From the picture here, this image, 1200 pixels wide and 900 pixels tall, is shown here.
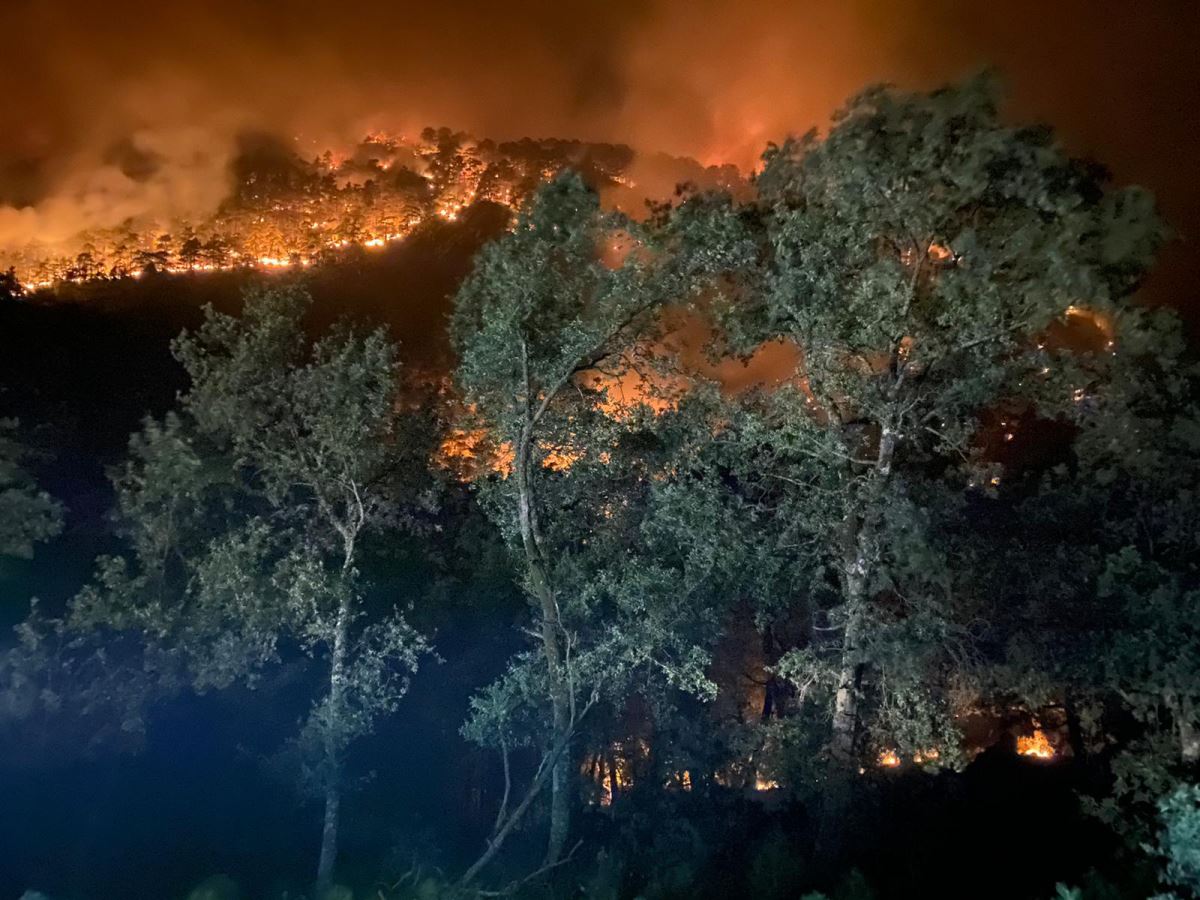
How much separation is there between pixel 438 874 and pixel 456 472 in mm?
7121

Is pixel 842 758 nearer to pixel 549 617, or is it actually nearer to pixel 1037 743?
pixel 549 617

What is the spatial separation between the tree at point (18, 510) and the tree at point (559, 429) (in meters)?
7.22

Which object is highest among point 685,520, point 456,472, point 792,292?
point 792,292

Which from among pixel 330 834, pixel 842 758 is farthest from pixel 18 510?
pixel 842 758

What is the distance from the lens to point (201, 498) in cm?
1520

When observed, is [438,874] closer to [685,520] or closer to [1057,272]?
[685,520]

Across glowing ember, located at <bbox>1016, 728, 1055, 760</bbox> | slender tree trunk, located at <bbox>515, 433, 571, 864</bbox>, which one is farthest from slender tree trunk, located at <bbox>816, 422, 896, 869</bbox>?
glowing ember, located at <bbox>1016, 728, 1055, 760</bbox>

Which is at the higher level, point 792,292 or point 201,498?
point 792,292

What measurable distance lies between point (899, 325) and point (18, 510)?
14326mm

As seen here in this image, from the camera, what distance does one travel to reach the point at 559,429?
1468 centimetres

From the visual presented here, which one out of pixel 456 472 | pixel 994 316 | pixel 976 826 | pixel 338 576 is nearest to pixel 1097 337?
pixel 994 316

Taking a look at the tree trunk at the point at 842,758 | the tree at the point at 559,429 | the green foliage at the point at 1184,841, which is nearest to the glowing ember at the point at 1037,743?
the tree trunk at the point at 842,758

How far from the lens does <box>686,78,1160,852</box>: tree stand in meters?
11.1

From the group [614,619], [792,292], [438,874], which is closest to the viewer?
[792,292]
